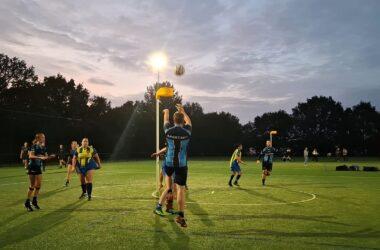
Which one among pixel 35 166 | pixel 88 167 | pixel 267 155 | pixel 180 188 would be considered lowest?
pixel 180 188

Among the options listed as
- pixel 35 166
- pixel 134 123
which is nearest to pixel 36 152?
pixel 35 166

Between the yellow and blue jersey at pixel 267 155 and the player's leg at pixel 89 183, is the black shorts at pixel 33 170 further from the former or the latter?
the yellow and blue jersey at pixel 267 155

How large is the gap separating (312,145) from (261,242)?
89.6 m

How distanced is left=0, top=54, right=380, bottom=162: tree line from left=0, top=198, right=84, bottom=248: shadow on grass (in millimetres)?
36229

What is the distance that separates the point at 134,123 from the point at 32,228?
67.4 m

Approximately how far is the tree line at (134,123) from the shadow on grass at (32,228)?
36.2m

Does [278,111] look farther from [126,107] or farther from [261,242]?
[261,242]

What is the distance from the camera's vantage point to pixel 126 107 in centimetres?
8219

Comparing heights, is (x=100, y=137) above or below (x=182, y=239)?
above

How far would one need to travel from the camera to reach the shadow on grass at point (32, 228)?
898 cm

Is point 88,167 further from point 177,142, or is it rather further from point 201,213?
point 177,142

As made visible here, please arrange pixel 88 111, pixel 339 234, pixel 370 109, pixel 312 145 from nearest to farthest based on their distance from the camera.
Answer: pixel 339 234, pixel 88 111, pixel 312 145, pixel 370 109

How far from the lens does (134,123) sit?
77.2 meters

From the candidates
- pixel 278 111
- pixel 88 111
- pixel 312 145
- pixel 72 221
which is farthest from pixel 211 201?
pixel 278 111
